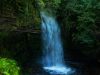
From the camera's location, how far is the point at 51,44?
13.6 metres

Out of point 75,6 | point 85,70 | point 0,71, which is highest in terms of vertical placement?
point 75,6

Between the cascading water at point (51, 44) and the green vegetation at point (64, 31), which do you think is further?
the cascading water at point (51, 44)

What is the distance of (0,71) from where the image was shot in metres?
7.70

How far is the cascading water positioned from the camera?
13156mm

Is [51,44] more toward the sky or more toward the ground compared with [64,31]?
more toward the ground

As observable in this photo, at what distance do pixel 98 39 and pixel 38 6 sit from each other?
3.52 m

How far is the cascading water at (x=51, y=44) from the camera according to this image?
1316 cm

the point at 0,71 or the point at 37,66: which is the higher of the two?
the point at 0,71

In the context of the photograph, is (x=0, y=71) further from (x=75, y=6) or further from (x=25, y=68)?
(x=75, y=6)

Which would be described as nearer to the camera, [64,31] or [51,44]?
[64,31]

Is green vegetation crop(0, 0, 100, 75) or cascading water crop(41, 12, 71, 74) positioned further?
cascading water crop(41, 12, 71, 74)

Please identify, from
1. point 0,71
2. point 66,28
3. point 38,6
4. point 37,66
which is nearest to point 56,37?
point 66,28

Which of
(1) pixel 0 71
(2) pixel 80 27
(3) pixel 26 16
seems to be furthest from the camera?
(2) pixel 80 27

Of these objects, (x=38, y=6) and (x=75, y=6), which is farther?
(x=75, y=6)
